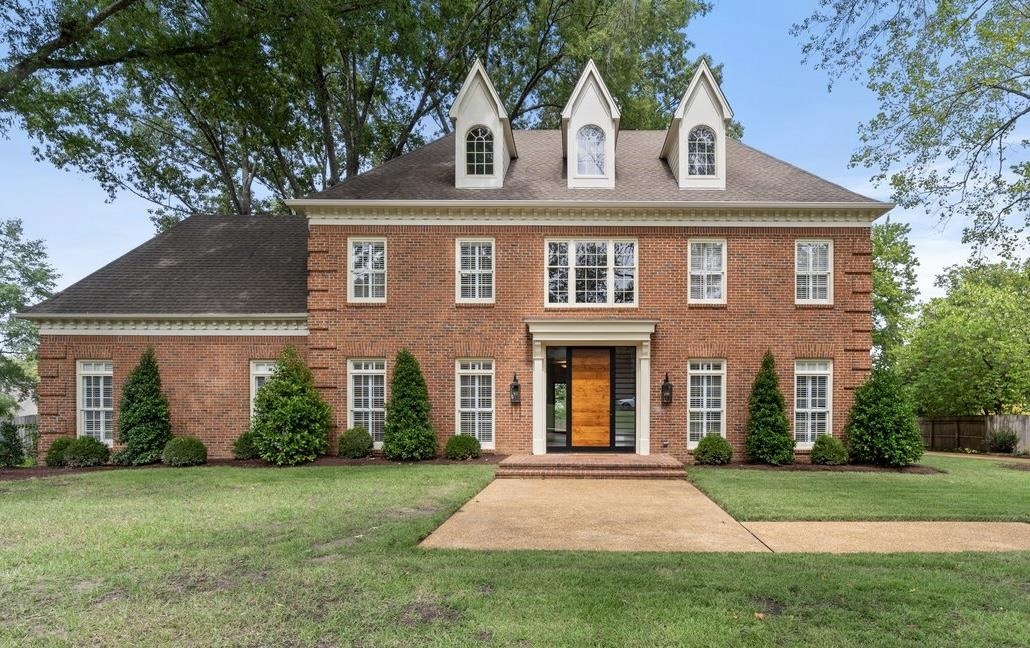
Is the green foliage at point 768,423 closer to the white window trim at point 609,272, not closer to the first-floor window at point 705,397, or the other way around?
the first-floor window at point 705,397

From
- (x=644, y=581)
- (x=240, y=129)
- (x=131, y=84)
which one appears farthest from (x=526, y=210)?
(x=131, y=84)

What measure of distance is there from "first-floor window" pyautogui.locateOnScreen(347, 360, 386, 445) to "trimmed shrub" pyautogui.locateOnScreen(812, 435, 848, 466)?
10.8m

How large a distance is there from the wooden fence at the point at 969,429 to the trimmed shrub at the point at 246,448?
75.4ft

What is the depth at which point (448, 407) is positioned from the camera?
14.8 meters

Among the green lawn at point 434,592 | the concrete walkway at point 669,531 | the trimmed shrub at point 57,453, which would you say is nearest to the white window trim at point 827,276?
Result: the concrete walkway at point 669,531

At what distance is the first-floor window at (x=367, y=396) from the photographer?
590 inches

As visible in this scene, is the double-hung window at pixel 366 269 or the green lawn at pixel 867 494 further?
the double-hung window at pixel 366 269

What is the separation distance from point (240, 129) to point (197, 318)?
1126 centimetres

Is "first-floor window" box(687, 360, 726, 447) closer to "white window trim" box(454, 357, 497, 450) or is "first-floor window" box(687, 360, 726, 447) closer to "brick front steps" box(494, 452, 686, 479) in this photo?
"brick front steps" box(494, 452, 686, 479)

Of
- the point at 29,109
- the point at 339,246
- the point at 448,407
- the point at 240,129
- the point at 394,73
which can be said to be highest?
the point at 394,73

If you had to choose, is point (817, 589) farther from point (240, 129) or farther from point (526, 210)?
point (240, 129)

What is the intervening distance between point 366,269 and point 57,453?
879 centimetres

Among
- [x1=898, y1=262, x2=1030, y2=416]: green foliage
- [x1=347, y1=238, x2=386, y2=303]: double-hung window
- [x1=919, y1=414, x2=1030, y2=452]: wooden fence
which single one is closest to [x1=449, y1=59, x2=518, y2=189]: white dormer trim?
[x1=347, y1=238, x2=386, y2=303]: double-hung window

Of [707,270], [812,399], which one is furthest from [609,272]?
[812,399]
